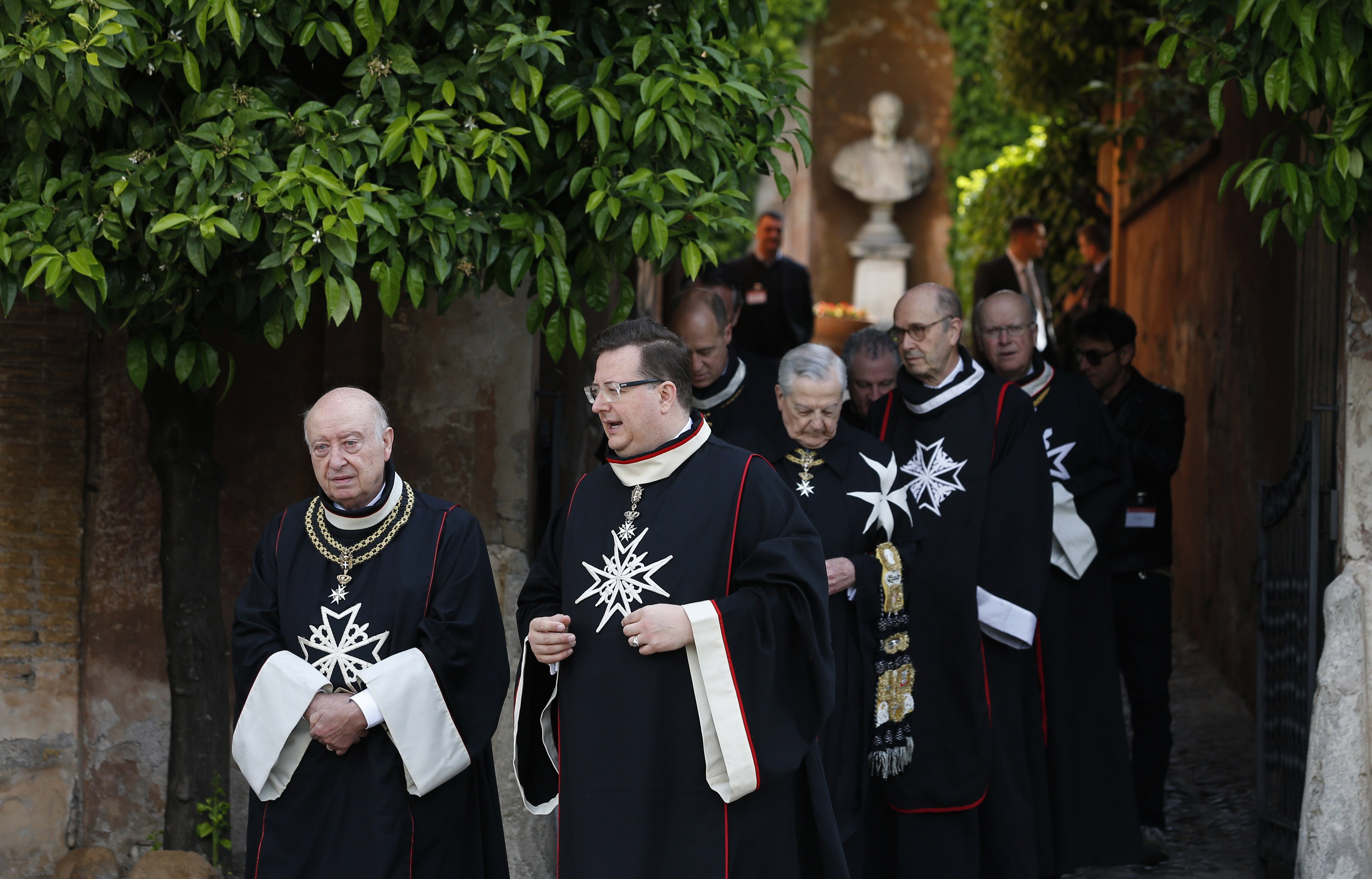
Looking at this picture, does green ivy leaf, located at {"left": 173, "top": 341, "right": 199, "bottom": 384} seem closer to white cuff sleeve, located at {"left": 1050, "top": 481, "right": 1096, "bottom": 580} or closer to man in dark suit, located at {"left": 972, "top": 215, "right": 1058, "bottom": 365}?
white cuff sleeve, located at {"left": 1050, "top": 481, "right": 1096, "bottom": 580}

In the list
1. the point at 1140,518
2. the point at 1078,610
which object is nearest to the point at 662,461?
the point at 1078,610

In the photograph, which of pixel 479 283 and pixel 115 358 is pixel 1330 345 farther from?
pixel 115 358

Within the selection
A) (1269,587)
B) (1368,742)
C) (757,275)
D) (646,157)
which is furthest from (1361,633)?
(757,275)

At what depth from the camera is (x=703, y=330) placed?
5359 mm

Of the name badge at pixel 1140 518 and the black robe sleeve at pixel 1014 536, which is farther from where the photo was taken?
the name badge at pixel 1140 518

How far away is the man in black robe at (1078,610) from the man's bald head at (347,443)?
2455 mm

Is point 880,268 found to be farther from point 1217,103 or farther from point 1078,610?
point 1217,103

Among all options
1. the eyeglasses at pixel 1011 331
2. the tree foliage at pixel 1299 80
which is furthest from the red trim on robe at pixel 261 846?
the tree foliage at pixel 1299 80

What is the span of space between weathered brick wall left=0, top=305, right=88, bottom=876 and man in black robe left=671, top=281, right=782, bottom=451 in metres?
2.21

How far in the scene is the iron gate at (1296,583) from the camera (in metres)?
4.98

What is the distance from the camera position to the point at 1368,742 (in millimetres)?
4578

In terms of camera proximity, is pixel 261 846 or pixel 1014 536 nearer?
pixel 261 846

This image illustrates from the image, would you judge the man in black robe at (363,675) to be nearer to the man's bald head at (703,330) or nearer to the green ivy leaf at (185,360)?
the green ivy leaf at (185,360)

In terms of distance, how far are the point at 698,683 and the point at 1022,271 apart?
620cm
